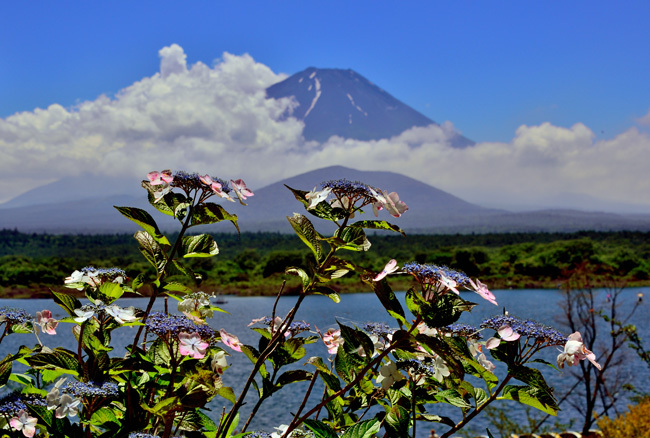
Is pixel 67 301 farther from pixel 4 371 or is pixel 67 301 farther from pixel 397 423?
pixel 397 423

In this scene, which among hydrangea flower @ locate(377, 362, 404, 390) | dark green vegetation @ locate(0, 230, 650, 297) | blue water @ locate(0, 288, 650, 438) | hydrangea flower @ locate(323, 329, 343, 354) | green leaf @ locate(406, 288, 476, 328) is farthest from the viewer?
dark green vegetation @ locate(0, 230, 650, 297)

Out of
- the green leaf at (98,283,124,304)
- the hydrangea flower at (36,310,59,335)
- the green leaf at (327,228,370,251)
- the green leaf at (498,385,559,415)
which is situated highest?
the green leaf at (327,228,370,251)

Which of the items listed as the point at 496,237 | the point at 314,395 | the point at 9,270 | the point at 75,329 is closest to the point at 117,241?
the point at 9,270

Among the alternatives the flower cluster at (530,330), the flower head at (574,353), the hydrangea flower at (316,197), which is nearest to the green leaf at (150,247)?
the hydrangea flower at (316,197)

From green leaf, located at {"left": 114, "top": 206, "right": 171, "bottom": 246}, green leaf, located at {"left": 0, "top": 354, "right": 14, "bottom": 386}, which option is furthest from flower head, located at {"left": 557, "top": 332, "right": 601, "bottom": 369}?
green leaf, located at {"left": 0, "top": 354, "right": 14, "bottom": 386}

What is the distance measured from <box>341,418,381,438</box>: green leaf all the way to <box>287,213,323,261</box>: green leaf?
12.5 inches

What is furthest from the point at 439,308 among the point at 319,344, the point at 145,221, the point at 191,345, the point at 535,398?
the point at 319,344

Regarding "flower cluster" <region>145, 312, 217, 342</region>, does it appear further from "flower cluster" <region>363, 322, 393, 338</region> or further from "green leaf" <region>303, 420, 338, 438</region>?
"flower cluster" <region>363, 322, 393, 338</region>

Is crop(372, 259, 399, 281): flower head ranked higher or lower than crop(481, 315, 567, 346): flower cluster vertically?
higher

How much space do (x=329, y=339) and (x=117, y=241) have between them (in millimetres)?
59693

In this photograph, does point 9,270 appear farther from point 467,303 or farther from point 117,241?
point 467,303

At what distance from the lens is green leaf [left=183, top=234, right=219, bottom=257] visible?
3.61 ft

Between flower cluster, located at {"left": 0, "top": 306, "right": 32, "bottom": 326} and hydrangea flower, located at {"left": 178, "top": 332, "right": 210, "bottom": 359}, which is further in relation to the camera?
flower cluster, located at {"left": 0, "top": 306, "right": 32, "bottom": 326}

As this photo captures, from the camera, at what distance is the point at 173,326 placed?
1054 millimetres
